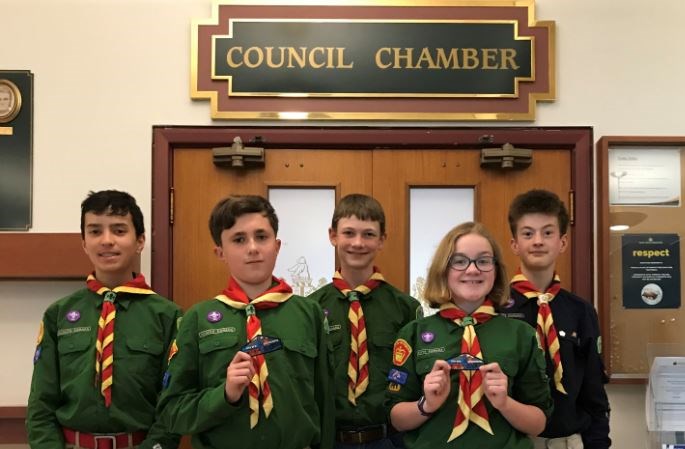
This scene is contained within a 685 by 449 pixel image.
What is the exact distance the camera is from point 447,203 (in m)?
2.88

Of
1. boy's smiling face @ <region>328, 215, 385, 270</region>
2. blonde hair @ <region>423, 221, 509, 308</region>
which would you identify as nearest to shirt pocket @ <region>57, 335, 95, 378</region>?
boy's smiling face @ <region>328, 215, 385, 270</region>

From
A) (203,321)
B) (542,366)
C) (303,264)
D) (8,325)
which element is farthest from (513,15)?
(8,325)

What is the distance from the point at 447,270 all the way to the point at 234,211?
2.20ft

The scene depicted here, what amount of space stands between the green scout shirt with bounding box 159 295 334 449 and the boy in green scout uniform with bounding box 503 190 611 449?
0.72 meters

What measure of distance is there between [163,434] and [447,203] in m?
1.59

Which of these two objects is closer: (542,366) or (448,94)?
(542,366)

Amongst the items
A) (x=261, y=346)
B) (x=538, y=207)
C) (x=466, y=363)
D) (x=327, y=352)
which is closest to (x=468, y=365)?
(x=466, y=363)

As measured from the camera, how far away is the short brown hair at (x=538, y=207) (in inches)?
83.7

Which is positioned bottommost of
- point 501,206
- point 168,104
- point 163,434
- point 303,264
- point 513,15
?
point 163,434

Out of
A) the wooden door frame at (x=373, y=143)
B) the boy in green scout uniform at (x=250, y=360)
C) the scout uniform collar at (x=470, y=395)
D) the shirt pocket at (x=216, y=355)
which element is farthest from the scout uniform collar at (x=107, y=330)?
the scout uniform collar at (x=470, y=395)

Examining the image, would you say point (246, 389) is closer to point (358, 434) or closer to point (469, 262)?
point (358, 434)

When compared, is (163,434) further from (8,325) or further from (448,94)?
(448,94)

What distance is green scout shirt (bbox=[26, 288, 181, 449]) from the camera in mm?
2027

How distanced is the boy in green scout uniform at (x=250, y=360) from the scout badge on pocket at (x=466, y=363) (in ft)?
1.42
